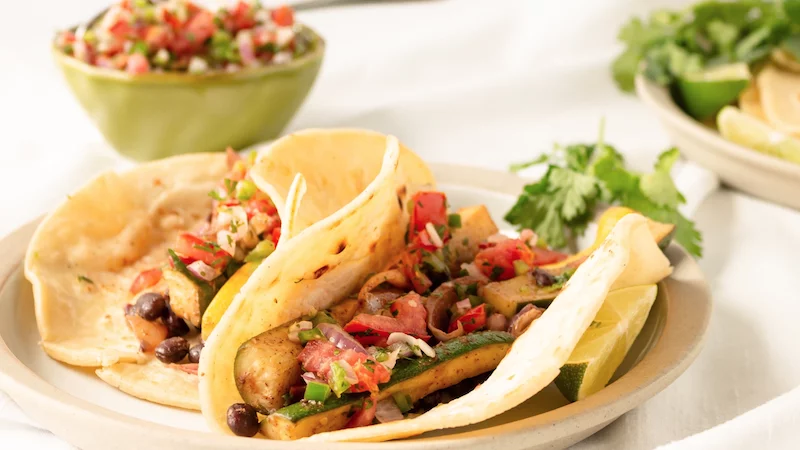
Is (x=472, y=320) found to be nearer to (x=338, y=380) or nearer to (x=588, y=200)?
(x=338, y=380)

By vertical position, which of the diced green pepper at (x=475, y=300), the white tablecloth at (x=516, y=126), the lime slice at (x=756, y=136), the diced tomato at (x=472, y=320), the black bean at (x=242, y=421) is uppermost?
the black bean at (x=242, y=421)

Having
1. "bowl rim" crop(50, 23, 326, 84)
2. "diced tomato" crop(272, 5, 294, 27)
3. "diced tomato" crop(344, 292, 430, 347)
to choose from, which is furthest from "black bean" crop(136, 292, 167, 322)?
"diced tomato" crop(272, 5, 294, 27)

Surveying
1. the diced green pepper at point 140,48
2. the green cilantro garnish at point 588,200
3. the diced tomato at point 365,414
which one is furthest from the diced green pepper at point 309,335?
the diced green pepper at point 140,48

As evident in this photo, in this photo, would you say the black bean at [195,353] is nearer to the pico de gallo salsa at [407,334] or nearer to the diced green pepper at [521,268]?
the pico de gallo salsa at [407,334]

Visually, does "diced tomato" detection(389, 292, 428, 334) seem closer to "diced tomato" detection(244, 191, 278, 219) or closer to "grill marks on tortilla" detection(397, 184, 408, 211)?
"grill marks on tortilla" detection(397, 184, 408, 211)

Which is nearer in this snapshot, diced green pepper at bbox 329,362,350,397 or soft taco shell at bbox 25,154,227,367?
diced green pepper at bbox 329,362,350,397

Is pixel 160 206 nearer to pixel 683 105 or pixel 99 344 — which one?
pixel 99 344
